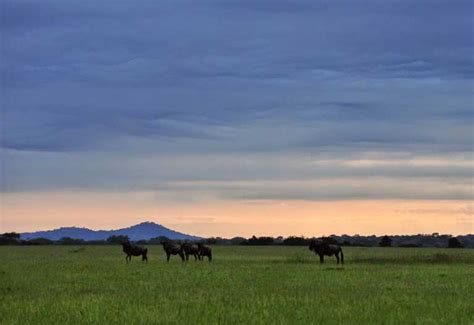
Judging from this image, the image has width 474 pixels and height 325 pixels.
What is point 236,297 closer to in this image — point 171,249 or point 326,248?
point 326,248

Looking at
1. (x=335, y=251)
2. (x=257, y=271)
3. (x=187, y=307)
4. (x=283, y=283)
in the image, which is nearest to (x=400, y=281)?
(x=283, y=283)

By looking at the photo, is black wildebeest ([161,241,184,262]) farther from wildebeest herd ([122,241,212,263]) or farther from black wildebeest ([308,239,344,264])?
black wildebeest ([308,239,344,264])

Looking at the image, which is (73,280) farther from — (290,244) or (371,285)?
(290,244)

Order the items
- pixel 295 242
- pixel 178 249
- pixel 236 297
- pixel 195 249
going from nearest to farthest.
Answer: pixel 236 297, pixel 195 249, pixel 178 249, pixel 295 242

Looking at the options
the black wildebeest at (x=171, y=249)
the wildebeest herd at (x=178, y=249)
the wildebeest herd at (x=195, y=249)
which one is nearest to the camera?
the wildebeest herd at (x=195, y=249)

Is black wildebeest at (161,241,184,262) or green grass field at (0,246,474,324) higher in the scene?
black wildebeest at (161,241,184,262)

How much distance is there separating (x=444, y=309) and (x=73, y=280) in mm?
16436

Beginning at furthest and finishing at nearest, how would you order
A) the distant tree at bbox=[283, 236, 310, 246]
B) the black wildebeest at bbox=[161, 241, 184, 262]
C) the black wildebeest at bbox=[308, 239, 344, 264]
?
1. the distant tree at bbox=[283, 236, 310, 246]
2. the black wildebeest at bbox=[161, 241, 184, 262]
3. the black wildebeest at bbox=[308, 239, 344, 264]

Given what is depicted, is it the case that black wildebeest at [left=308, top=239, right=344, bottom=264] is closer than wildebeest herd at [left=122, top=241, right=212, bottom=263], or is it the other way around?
black wildebeest at [left=308, top=239, right=344, bottom=264]

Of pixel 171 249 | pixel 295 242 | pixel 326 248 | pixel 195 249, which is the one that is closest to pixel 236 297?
pixel 326 248

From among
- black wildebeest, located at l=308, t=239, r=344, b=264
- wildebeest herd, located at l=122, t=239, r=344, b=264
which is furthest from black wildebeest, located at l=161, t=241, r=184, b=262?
black wildebeest, located at l=308, t=239, r=344, b=264

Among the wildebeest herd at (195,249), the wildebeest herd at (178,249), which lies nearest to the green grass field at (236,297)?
the wildebeest herd at (195,249)

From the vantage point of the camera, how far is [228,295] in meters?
26.4

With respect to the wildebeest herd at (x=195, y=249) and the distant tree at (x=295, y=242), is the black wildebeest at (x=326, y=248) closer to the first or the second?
the wildebeest herd at (x=195, y=249)
